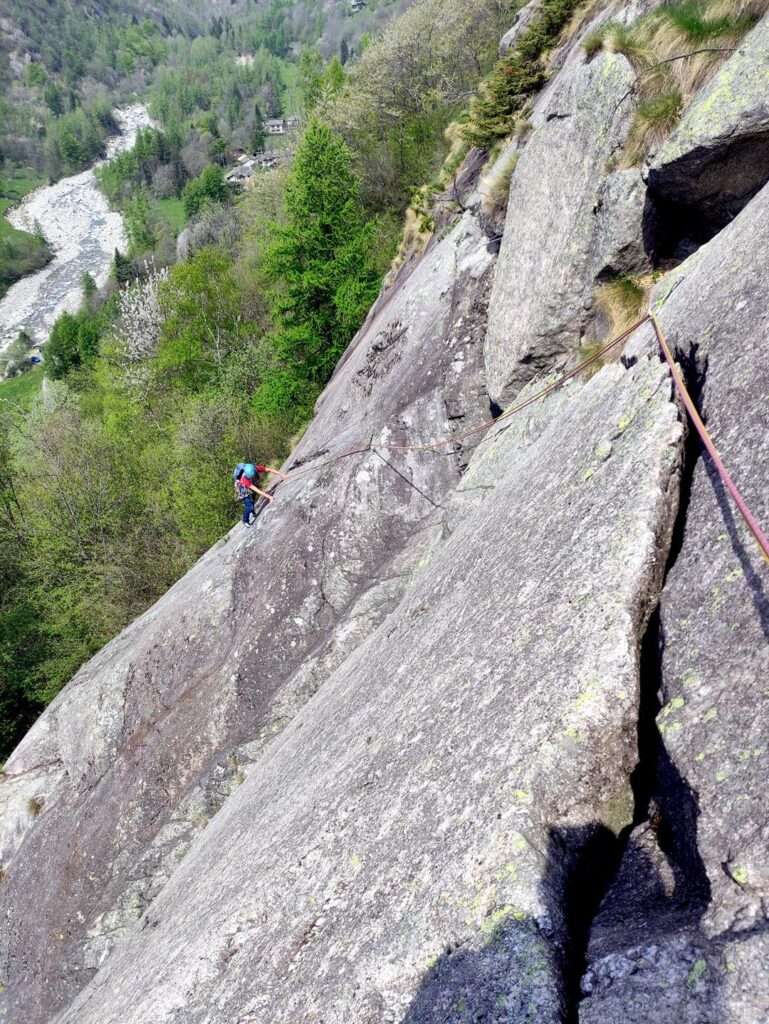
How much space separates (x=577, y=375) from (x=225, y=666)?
9.33 metres

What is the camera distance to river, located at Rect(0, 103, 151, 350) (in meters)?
122

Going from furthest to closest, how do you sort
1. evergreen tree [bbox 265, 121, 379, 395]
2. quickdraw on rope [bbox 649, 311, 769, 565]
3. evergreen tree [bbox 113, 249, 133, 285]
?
1. evergreen tree [bbox 113, 249, 133, 285]
2. evergreen tree [bbox 265, 121, 379, 395]
3. quickdraw on rope [bbox 649, 311, 769, 565]

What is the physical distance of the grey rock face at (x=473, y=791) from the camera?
3980 mm

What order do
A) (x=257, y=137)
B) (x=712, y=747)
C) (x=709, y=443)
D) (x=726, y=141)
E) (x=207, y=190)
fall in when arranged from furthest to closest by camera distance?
(x=257, y=137) → (x=207, y=190) → (x=726, y=141) → (x=709, y=443) → (x=712, y=747)

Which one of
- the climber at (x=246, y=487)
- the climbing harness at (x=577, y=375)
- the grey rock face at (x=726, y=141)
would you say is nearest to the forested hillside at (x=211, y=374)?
the climber at (x=246, y=487)

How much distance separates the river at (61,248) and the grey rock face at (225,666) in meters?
124

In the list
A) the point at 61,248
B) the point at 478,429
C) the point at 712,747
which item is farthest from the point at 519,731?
the point at 61,248

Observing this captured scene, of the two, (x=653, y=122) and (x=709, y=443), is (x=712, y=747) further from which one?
(x=653, y=122)

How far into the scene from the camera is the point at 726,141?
741 cm

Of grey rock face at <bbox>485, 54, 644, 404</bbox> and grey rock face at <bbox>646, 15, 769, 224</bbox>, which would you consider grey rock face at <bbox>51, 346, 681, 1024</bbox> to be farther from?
grey rock face at <bbox>646, 15, 769, 224</bbox>

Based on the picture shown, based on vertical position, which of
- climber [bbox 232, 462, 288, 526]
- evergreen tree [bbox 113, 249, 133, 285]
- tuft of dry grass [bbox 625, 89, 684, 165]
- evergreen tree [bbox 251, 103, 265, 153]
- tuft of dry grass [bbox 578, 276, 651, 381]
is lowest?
tuft of dry grass [bbox 578, 276, 651, 381]

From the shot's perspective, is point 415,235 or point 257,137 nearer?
point 415,235

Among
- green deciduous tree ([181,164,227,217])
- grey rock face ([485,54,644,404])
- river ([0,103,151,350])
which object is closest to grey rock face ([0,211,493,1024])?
grey rock face ([485,54,644,404])

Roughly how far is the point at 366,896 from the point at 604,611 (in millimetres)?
3030
